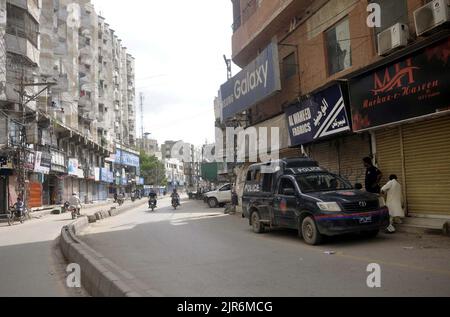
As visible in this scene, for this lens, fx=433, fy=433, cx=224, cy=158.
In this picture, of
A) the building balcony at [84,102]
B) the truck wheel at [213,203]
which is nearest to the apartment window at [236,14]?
the truck wheel at [213,203]

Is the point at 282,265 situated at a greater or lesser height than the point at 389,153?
lesser

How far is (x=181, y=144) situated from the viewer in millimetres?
128625

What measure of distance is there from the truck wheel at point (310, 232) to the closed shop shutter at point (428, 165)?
140 inches

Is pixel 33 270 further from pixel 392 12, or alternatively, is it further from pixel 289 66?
pixel 289 66

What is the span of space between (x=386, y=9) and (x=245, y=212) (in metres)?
7.82

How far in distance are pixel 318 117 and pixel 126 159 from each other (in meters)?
67.4

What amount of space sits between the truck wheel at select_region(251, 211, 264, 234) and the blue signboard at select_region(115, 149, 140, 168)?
63.3m

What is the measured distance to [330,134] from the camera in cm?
1541

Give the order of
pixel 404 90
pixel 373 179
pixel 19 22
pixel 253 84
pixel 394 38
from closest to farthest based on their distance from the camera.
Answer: pixel 404 90
pixel 394 38
pixel 373 179
pixel 253 84
pixel 19 22

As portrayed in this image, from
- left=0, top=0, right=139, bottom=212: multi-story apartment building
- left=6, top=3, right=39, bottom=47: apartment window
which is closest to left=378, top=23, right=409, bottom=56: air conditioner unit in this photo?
left=0, top=0, right=139, bottom=212: multi-story apartment building

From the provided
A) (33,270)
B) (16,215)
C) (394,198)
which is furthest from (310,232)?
(16,215)

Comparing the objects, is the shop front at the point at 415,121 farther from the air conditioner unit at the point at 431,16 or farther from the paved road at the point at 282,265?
the paved road at the point at 282,265

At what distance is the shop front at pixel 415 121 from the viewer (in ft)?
34.3

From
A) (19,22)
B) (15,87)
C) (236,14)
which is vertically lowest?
(15,87)
